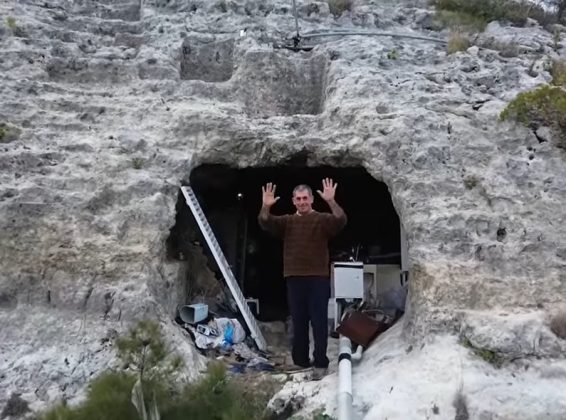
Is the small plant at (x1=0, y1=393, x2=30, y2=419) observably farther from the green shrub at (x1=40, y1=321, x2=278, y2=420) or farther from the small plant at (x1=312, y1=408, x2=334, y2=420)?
the small plant at (x1=312, y1=408, x2=334, y2=420)

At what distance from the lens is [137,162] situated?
6309 millimetres

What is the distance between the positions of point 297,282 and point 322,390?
1.08 meters

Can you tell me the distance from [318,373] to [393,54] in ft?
Result: 12.9

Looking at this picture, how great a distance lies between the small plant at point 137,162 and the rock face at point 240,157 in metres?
0.01

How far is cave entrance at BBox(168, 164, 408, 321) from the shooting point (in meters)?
8.12

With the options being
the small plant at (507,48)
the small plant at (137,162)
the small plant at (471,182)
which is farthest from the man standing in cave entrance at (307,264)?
the small plant at (507,48)

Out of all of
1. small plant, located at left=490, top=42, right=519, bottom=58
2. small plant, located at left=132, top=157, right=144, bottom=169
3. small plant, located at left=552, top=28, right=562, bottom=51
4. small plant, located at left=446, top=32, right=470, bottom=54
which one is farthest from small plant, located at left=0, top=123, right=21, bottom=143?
small plant, located at left=552, top=28, right=562, bottom=51

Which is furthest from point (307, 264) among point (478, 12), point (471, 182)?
point (478, 12)

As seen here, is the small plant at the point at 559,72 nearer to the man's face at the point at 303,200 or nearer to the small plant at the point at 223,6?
the man's face at the point at 303,200

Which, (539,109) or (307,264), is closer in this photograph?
(307,264)

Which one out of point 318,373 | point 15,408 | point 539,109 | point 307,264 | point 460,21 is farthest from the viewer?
point 460,21

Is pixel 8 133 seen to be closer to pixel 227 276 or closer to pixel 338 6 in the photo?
pixel 227 276

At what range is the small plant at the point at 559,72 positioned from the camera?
6.92m

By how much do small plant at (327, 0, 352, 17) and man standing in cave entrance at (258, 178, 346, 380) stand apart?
147 inches
